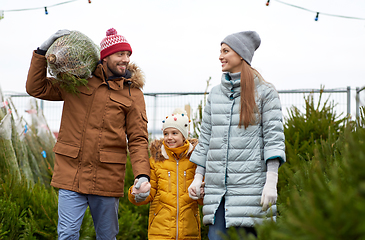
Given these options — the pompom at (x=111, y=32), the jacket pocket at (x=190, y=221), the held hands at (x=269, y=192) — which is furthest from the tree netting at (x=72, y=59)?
the held hands at (x=269, y=192)

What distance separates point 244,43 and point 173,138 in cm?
108

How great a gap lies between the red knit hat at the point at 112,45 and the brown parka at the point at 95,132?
0.16 m

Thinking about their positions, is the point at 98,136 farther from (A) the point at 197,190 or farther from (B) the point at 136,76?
(A) the point at 197,190

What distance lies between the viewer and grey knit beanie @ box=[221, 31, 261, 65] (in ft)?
8.97

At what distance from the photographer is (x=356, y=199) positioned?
2.85ft

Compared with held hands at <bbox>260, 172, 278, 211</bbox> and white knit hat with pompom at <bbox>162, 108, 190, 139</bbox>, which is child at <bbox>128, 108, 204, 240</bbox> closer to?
white knit hat with pompom at <bbox>162, 108, 190, 139</bbox>

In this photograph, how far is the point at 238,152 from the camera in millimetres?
2574

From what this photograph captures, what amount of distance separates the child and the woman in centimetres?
48

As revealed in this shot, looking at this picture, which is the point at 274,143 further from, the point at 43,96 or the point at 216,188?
the point at 43,96

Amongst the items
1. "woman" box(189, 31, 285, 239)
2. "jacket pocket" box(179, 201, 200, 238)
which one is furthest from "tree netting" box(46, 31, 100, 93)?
"jacket pocket" box(179, 201, 200, 238)

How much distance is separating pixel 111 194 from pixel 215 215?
0.85 metres

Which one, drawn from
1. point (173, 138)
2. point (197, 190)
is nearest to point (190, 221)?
point (197, 190)

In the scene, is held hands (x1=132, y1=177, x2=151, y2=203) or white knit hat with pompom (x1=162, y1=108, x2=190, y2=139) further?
white knit hat with pompom (x1=162, y1=108, x2=190, y2=139)

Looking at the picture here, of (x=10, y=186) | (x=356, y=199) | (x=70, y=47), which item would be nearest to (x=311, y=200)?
(x=356, y=199)
